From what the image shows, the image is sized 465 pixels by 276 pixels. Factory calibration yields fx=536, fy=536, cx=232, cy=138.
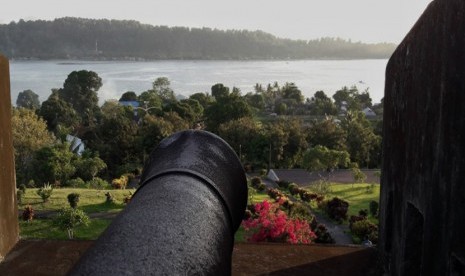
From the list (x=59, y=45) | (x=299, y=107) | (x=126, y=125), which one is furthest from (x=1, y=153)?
(x=59, y=45)

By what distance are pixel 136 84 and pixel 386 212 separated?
138010 mm

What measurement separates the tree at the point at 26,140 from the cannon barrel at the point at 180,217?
2249cm

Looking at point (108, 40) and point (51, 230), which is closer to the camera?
point (51, 230)

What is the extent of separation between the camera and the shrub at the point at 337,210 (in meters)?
16.2

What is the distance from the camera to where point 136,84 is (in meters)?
138

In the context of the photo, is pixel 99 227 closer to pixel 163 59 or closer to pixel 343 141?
pixel 343 141

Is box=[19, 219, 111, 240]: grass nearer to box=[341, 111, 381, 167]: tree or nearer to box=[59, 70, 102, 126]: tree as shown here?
box=[341, 111, 381, 167]: tree

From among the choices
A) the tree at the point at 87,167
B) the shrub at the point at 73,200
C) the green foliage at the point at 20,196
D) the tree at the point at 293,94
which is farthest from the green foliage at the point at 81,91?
the shrub at the point at 73,200

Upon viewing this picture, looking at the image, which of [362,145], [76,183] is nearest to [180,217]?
[76,183]

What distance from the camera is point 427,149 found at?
100 inches

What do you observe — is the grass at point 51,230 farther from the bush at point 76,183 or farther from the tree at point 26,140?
the tree at point 26,140

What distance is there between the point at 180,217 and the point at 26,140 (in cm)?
2545

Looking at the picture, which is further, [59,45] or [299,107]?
[59,45]

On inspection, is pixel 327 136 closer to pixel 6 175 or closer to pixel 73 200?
pixel 73 200
